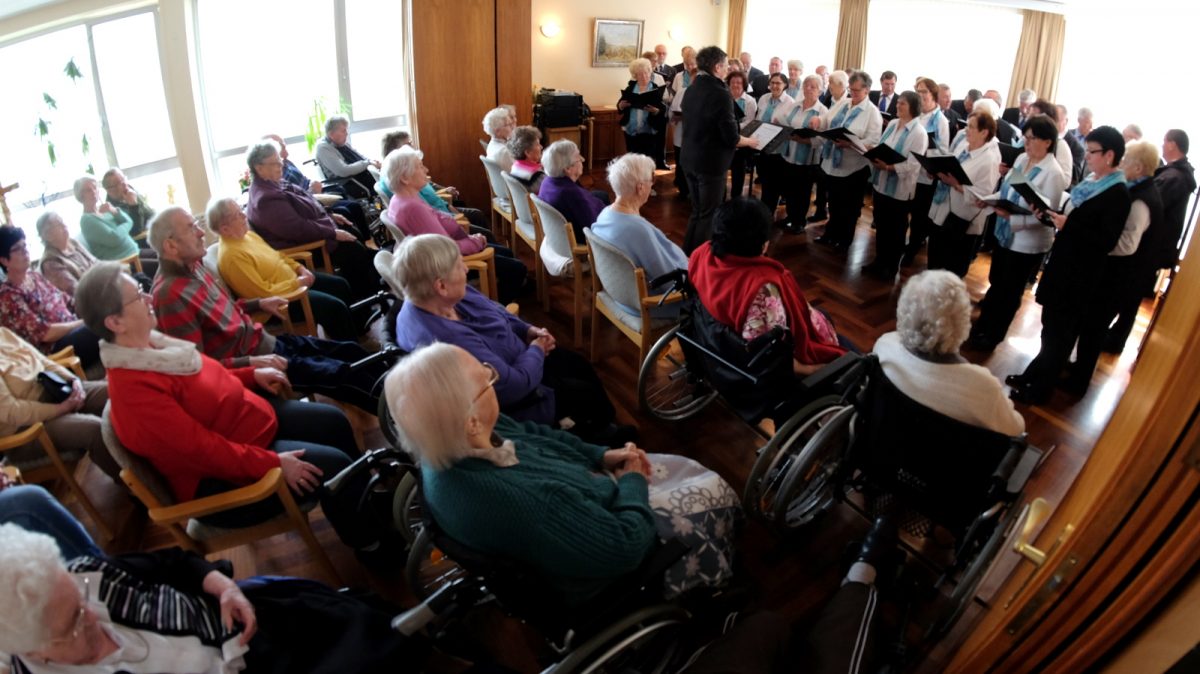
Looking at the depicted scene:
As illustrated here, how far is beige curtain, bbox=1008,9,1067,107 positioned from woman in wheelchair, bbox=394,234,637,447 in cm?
812

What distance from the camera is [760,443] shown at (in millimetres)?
2717

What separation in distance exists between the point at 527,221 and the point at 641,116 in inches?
135

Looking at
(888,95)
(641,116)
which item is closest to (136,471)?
(641,116)

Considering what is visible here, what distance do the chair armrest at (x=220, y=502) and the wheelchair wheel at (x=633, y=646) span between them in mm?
904

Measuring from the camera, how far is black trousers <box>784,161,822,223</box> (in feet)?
17.0

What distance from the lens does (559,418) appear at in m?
A: 2.17

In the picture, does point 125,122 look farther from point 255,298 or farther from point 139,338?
point 139,338

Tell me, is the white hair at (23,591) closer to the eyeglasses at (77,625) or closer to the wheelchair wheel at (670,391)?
the eyeglasses at (77,625)

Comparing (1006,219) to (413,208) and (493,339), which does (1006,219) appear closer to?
(493,339)

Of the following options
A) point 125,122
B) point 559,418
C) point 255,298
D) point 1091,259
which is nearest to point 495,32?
point 125,122

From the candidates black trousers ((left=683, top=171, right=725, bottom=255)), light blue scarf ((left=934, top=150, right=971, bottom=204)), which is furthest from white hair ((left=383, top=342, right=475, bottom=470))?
light blue scarf ((left=934, top=150, right=971, bottom=204))

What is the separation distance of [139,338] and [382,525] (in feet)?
2.96

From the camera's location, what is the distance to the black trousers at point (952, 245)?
3.93 metres

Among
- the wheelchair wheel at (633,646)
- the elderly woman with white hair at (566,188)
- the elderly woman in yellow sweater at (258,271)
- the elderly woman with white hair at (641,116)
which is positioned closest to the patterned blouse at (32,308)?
the elderly woman in yellow sweater at (258,271)
